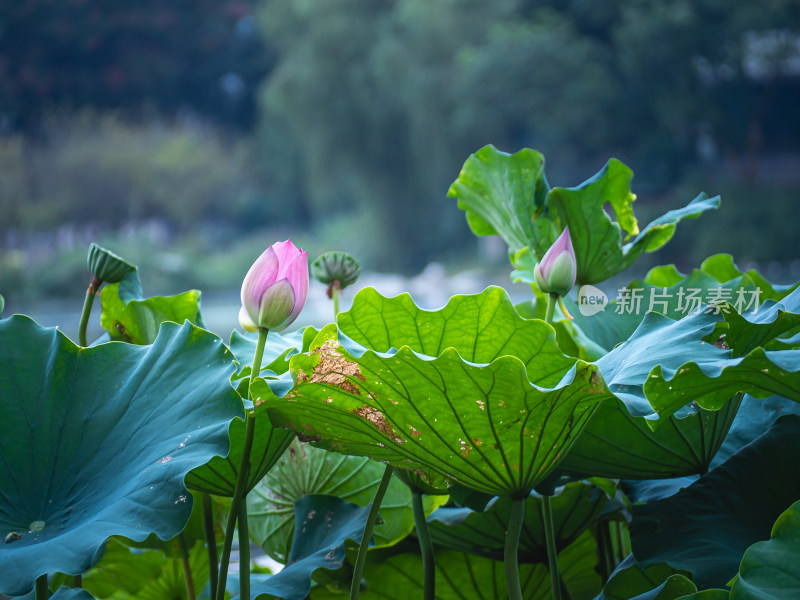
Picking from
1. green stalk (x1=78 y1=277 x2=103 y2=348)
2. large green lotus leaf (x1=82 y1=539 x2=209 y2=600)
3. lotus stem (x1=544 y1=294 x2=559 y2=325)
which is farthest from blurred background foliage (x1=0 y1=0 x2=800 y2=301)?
lotus stem (x1=544 y1=294 x2=559 y2=325)

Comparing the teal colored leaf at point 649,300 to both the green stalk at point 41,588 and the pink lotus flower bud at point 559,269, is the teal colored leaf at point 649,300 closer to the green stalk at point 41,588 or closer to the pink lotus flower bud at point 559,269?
the pink lotus flower bud at point 559,269

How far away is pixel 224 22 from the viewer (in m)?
11.8

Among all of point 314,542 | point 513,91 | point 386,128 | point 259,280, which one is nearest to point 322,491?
point 314,542

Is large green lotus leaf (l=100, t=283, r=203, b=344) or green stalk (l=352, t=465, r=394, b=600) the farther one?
large green lotus leaf (l=100, t=283, r=203, b=344)

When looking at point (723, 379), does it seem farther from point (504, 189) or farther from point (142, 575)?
point (142, 575)

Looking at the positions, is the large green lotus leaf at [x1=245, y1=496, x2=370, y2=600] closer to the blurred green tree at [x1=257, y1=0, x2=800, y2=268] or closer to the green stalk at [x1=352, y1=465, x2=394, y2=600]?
the green stalk at [x1=352, y1=465, x2=394, y2=600]

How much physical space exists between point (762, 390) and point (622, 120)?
9.94 meters

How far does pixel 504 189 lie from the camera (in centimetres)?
45

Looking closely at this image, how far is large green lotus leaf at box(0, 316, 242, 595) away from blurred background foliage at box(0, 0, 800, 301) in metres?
7.82

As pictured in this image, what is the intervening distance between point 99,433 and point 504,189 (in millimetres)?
280

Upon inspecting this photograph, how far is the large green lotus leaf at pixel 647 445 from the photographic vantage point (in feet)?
0.91

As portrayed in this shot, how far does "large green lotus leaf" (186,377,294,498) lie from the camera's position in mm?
280

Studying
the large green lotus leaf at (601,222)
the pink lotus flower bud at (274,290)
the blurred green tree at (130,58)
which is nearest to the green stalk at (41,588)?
the pink lotus flower bud at (274,290)

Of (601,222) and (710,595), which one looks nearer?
(710,595)
